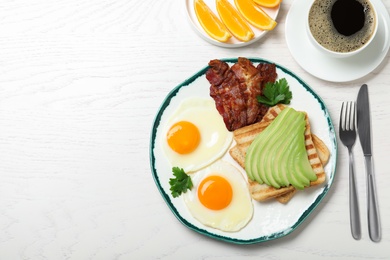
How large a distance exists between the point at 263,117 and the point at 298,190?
35cm

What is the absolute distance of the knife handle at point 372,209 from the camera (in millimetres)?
2502

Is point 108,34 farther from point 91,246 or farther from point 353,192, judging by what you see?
point 353,192

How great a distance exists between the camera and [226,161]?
2.52 m

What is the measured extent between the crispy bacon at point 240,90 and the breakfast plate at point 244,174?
0.04m

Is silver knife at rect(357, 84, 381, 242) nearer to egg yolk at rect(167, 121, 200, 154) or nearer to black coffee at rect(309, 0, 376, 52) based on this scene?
black coffee at rect(309, 0, 376, 52)

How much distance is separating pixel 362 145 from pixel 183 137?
31.0 inches

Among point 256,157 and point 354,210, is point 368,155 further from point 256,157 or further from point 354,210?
point 256,157

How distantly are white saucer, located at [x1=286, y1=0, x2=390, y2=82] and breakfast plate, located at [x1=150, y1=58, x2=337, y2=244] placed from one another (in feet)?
0.33

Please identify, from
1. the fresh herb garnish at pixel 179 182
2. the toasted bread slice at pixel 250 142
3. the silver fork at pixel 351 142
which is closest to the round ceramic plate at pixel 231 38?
the toasted bread slice at pixel 250 142

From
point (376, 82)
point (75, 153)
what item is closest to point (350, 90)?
point (376, 82)

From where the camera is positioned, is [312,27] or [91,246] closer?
[312,27]

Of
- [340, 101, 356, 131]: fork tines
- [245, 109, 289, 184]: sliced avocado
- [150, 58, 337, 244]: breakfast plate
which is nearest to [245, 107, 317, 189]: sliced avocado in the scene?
[245, 109, 289, 184]: sliced avocado

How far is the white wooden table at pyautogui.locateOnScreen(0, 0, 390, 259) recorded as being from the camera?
100 inches

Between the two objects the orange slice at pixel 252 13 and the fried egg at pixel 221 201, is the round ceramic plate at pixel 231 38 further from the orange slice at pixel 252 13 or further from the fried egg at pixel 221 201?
the fried egg at pixel 221 201
